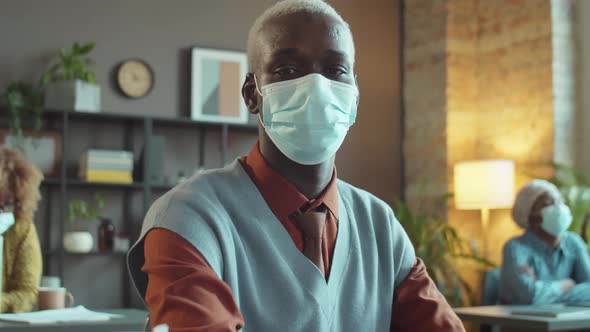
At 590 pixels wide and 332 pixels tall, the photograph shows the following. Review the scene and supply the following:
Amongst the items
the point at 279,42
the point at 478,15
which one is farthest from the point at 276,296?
the point at 478,15

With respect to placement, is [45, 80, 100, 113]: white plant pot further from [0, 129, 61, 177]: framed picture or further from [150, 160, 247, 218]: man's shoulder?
[150, 160, 247, 218]: man's shoulder

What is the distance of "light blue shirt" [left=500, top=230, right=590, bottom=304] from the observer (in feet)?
14.4

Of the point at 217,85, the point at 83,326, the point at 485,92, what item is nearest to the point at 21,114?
the point at 217,85

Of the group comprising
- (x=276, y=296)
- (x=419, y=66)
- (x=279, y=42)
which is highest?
(x=419, y=66)

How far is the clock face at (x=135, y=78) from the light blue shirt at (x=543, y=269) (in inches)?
105

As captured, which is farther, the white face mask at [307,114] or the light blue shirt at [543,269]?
the light blue shirt at [543,269]

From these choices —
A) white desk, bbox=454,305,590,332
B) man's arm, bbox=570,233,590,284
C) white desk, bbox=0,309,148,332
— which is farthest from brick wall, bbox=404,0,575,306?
white desk, bbox=0,309,148,332

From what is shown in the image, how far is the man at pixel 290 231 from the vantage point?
1.07 metres

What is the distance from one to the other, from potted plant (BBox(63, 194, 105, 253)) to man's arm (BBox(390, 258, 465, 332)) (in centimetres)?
430

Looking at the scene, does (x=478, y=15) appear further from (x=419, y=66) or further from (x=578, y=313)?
(x=578, y=313)

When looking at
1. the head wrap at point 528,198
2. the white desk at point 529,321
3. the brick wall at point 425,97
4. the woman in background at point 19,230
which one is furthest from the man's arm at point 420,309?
the brick wall at point 425,97

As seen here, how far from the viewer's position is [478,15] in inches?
254

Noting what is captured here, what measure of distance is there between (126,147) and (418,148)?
7.24 ft

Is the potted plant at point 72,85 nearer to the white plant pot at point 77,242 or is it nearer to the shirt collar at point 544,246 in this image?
the white plant pot at point 77,242
